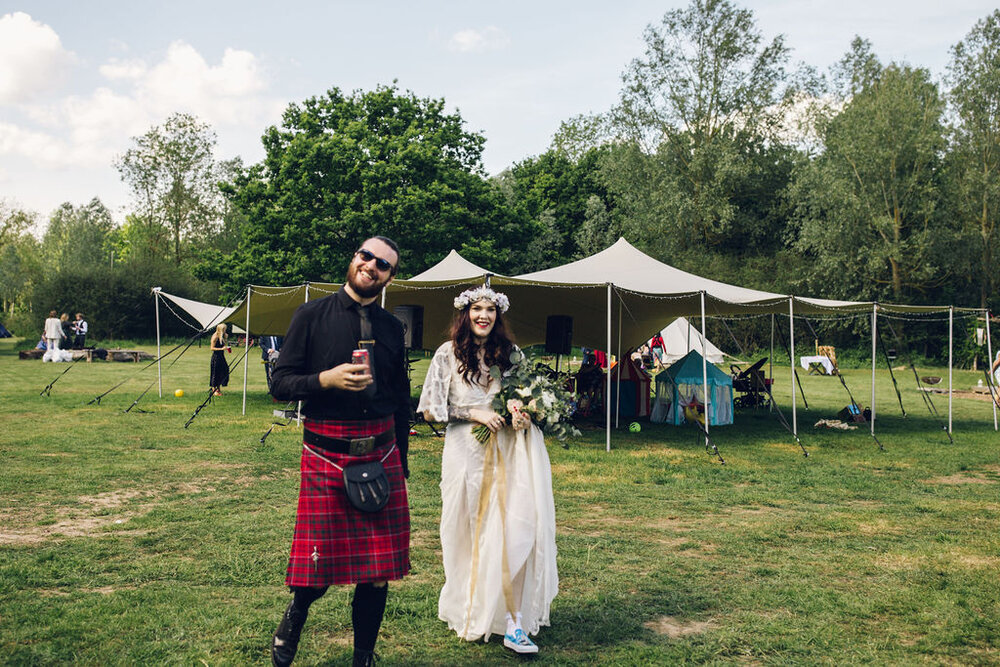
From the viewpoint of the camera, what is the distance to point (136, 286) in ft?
131

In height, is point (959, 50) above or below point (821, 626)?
above

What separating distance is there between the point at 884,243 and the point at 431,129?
58.8 feet

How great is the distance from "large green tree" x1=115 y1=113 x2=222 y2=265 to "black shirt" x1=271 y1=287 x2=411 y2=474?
1762 inches

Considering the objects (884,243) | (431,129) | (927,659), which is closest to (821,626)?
(927,659)

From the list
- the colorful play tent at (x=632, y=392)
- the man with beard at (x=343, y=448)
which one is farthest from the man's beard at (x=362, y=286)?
the colorful play tent at (x=632, y=392)

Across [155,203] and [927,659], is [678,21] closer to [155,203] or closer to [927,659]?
[155,203]

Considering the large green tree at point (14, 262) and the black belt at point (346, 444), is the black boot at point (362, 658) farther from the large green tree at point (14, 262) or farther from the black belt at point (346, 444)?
the large green tree at point (14, 262)

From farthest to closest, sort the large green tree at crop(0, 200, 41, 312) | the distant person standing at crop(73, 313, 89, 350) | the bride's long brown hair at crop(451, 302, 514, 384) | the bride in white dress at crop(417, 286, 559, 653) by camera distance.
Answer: the large green tree at crop(0, 200, 41, 312)
the distant person standing at crop(73, 313, 89, 350)
the bride's long brown hair at crop(451, 302, 514, 384)
the bride in white dress at crop(417, 286, 559, 653)

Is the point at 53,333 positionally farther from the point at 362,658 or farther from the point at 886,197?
the point at 886,197

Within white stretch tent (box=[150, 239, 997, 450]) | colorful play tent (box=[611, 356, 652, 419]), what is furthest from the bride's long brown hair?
colorful play tent (box=[611, 356, 652, 419])

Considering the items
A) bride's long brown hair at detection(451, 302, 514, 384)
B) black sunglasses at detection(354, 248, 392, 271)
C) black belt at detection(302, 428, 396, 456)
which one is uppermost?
black sunglasses at detection(354, 248, 392, 271)

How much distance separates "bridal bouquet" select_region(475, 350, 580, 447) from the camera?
3588 millimetres

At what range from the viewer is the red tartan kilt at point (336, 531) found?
112 inches

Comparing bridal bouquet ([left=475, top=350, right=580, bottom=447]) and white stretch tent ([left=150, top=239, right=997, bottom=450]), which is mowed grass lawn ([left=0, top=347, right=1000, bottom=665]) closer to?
bridal bouquet ([left=475, top=350, right=580, bottom=447])
